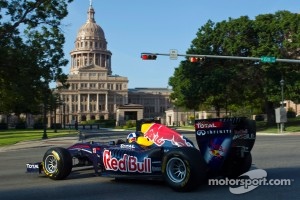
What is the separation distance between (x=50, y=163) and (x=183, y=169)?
3362 mm

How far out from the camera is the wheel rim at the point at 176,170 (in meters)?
7.80

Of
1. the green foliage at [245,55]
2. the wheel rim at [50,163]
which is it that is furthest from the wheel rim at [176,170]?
the green foliage at [245,55]

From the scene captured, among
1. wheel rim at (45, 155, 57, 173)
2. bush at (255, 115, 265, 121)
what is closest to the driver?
wheel rim at (45, 155, 57, 173)

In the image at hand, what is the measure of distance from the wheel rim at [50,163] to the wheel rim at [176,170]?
2874 mm

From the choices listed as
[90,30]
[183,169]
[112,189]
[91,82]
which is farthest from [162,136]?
[90,30]

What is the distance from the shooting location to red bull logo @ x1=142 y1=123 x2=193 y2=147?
8641 mm

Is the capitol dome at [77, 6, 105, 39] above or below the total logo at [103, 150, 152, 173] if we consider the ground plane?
above

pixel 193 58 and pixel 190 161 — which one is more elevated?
pixel 193 58

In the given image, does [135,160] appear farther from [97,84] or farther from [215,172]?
[97,84]

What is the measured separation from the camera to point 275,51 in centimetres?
4481

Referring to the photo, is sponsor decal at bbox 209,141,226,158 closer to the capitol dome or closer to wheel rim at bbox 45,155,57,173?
wheel rim at bbox 45,155,57,173

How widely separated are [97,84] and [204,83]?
129 m

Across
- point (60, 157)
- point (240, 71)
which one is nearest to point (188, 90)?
point (240, 71)

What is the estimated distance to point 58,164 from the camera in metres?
9.41
